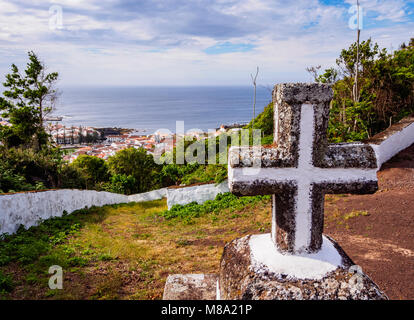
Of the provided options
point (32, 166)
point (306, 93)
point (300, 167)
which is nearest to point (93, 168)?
point (32, 166)

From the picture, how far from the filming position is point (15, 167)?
12.7 metres

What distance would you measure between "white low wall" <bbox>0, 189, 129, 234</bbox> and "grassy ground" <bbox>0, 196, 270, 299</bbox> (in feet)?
1.08

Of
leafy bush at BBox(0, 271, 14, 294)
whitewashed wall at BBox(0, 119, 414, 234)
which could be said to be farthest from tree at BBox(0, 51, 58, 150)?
leafy bush at BBox(0, 271, 14, 294)

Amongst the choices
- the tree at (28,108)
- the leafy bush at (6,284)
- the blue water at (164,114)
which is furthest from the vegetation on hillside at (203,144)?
the blue water at (164,114)

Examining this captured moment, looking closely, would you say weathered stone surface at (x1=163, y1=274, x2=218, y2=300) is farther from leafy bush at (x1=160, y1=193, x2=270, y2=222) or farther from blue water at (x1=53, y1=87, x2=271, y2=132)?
blue water at (x1=53, y1=87, x2=271, y2=132)

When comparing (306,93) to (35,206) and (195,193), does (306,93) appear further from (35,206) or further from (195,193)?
(195,193)

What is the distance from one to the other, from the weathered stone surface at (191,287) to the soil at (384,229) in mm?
2647

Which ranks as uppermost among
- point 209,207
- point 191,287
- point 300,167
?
point 300,167

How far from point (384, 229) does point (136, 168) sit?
17.0 meters

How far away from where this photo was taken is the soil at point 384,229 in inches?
171

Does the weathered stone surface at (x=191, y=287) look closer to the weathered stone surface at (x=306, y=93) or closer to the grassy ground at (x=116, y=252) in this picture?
the grassy ground at (x=116, y=252)

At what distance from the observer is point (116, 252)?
629 centimetres

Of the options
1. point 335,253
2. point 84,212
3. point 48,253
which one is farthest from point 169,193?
point 335,253

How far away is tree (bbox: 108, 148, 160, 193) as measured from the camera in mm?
20047
